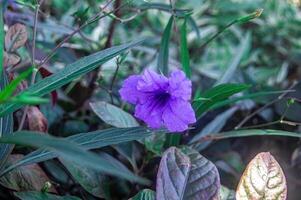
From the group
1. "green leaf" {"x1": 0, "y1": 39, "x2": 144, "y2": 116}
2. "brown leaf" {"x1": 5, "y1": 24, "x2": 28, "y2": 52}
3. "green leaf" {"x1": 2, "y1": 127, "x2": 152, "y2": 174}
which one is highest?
"brown leaf" {"x1": 5, "y1": 24, "x2": 28, "y2": 52}

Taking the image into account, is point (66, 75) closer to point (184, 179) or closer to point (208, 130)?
point (184, 179)

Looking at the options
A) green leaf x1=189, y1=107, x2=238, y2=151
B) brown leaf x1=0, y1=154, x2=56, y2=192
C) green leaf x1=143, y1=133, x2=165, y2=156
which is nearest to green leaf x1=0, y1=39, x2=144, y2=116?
brown leaf x1=0, y1=154, x2=56, y2=192

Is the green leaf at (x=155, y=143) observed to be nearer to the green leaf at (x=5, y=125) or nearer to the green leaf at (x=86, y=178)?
A: the green leaf at (x=86, y=178)

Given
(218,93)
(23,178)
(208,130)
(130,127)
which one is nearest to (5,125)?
(23,178)

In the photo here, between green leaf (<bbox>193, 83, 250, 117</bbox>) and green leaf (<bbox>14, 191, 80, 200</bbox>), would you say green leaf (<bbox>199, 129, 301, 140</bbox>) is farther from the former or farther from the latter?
green leaf (<bbox>14, 191, 80, 200</bbox>)

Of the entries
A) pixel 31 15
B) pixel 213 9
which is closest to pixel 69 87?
pixel 31 15

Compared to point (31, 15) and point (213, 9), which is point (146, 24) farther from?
point (31, 15)

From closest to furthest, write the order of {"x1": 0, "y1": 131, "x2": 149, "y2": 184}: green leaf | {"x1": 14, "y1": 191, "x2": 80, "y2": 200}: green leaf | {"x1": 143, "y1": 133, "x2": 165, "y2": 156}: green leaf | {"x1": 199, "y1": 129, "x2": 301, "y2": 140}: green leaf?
{"x1": 0, "y1": 131, "x2": 149, "y2": 184}: green leaf, {"x1": 14, "y1": 191, "x2": 80, "y2": 200}: green leaf, {"x1": 199, "y1": 129, "x2": 301, "y2": 140}: green leaf, {"x1": 143, "y1": 133, "x2": 165, "y2": 156}: green leaf
